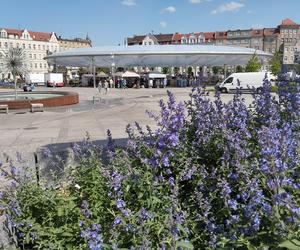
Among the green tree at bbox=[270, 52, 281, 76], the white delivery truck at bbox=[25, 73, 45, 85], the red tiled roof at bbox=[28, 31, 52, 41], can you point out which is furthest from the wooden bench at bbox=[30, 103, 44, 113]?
the red tiled roof at bbox=[28, 31, 52, 41]

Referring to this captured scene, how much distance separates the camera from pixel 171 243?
2.36 metres

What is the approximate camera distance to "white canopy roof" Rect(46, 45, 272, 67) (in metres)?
56.7

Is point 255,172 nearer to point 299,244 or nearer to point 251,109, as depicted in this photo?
point 299,244

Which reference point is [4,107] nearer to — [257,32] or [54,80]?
[54,80]

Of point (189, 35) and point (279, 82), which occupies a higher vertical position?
point (189, 35)

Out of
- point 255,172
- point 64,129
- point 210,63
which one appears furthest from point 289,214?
point 210,63

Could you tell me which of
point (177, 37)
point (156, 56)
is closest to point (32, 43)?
point (177, 37)

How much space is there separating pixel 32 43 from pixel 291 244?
137 metres

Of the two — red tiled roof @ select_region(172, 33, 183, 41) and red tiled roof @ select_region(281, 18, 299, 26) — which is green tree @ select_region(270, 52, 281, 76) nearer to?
red tiled roof @ select_region(172, 33, 183, 41)

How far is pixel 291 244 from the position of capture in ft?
6.91

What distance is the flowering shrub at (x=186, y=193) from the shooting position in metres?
2.40

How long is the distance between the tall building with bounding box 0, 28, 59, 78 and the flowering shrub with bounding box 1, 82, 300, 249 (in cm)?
12322

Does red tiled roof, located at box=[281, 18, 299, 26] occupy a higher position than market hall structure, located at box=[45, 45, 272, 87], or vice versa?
red tiled roof, located at box=[281, 18, 299, 26]

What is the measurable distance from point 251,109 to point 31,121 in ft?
44.2
